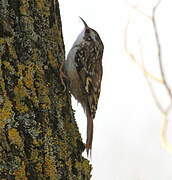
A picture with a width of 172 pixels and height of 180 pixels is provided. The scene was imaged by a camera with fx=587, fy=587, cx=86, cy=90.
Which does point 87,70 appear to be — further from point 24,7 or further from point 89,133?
point 24,7

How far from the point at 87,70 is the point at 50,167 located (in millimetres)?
1269

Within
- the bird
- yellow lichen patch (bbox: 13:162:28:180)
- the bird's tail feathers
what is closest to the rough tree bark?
yellow lichen patch (bbox: 13:162:28:180)

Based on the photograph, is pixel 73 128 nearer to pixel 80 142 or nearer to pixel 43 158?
pixel 80 142

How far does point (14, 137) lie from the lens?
1.49 m

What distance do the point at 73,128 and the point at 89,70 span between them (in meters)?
1.03

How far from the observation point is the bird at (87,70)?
2.60 m

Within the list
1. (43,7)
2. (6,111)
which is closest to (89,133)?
(43,7)

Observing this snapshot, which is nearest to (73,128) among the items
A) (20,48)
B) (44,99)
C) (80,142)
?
(80,142)

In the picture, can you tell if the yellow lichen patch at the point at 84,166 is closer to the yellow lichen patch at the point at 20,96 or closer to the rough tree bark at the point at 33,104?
the rough tree bark at the point at 33,104

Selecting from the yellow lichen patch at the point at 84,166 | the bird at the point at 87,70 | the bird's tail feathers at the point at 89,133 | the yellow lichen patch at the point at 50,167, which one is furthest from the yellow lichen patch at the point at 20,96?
the bird at the point at 87,70

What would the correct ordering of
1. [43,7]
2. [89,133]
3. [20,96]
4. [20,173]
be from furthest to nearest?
[89,133] < [43,7] < [20,96] < [20,173]

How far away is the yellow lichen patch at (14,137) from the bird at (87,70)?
955mm

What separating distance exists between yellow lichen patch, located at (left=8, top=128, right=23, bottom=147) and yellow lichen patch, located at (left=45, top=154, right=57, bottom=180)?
0.10m

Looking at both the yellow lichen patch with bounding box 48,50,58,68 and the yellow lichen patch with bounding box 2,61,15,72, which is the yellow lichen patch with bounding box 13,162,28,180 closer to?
the yellow lichen patch with bounding box 2,61,15,72
